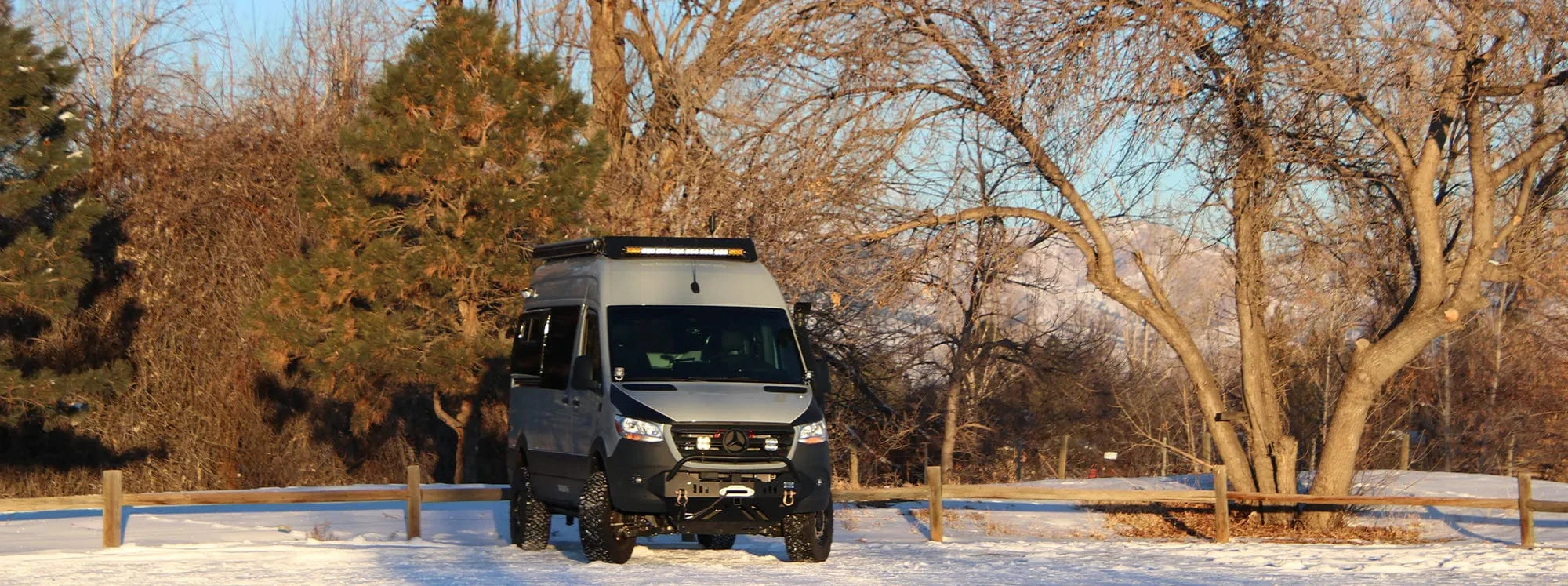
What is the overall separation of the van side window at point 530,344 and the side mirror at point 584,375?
152cm

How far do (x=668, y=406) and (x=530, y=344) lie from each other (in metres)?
2.94

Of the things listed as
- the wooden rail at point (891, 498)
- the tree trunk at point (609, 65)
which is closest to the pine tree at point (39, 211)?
the wooden rail at point (891, 498)

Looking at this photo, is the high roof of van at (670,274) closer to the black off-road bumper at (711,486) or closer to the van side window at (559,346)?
the van side window at (559,346)

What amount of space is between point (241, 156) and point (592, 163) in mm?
10506

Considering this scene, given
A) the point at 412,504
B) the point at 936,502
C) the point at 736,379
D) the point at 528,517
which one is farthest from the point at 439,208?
the point at 736,379

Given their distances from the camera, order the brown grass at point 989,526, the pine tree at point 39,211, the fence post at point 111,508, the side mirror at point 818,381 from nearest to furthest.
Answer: the side mirror at point 818,381, the fence post at point 111,508, the brown grass at point 989,526, the pine tree at point 39,211

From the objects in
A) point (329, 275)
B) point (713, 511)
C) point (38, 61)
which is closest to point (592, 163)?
point (329, 275)

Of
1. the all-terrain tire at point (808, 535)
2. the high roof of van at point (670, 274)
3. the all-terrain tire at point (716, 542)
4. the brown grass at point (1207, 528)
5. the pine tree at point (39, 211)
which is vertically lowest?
the brown grass at point (1207, 528)

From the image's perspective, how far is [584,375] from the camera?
40.1 ft

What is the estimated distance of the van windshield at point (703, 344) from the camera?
40.7 feet

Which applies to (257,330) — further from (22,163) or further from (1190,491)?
(1190,491)

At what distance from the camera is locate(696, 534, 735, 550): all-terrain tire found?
47.8ft

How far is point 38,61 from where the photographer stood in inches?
889

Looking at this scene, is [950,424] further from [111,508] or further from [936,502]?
[111,508]
